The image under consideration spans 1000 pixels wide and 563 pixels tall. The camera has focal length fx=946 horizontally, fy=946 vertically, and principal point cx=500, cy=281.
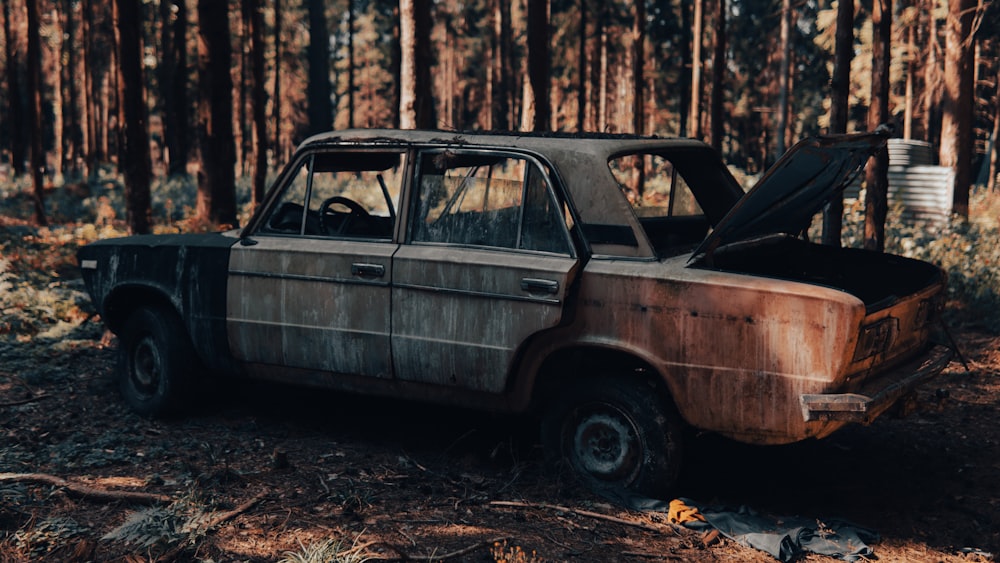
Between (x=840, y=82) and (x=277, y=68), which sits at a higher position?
(x=277, y=68)

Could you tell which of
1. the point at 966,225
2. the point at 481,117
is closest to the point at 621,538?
the point at 966,225

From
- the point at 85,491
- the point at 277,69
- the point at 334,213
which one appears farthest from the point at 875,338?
the point at 277,69

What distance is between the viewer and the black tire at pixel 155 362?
22.1 ft

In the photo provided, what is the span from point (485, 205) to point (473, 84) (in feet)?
199

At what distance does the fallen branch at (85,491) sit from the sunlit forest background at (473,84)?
311 cm

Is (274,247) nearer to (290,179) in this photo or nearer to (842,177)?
(290,179)

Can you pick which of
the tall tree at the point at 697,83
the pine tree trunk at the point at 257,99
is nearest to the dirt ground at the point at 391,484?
the pine tree trunk at the point at 257,99

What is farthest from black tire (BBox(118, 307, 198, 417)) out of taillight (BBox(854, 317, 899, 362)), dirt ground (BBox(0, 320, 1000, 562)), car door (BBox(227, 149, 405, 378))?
taillight (BBox(854, 317, 899, 362))

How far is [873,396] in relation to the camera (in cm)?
475

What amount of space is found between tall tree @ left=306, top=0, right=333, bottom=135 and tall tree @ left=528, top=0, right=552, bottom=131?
82.1 feet

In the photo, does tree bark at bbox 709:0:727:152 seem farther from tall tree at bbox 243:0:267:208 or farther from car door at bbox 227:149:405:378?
car door at bbox 227:149:405:378

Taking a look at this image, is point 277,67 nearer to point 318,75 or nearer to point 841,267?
point 318,75

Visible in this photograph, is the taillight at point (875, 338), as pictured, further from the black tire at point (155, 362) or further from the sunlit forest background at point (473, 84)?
the black tire at point (155, 362)

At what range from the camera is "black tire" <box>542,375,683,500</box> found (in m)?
5.16
